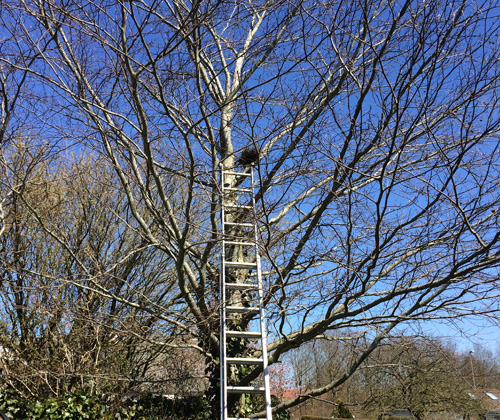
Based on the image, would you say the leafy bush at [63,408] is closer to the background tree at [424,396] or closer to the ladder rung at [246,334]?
the ladder rung at [246,334]

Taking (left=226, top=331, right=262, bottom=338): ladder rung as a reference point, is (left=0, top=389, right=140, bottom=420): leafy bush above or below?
below

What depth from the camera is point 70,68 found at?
450 cm

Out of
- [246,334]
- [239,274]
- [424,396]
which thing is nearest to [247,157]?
[239,274]

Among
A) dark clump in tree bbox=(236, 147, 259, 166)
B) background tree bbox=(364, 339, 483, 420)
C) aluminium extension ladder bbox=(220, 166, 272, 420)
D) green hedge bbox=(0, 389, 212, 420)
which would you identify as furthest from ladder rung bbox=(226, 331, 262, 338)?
background tree bbox=(364, 339, 483, 420)

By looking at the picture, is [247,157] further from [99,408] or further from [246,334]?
[99,408]

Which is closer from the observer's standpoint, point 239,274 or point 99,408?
point 239,274

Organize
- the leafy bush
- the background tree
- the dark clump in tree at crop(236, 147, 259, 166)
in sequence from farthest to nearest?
1. the background tree
2. the leafy bush
3. the dark clump in tree at crop(236, 147, 259, 166)

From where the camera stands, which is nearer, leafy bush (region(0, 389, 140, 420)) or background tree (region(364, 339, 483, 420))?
leafy bush (region(0, 389, 140, 420))

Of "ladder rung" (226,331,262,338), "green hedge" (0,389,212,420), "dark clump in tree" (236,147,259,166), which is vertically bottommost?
"green hedge" (0,389,212,420)

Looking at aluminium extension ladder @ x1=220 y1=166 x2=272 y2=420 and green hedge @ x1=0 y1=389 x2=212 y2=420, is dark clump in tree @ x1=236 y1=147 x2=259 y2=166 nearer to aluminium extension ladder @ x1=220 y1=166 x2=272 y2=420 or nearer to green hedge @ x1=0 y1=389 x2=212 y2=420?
aluminium extension ladder @ x1=220 y1=166 x2=272 y2=420

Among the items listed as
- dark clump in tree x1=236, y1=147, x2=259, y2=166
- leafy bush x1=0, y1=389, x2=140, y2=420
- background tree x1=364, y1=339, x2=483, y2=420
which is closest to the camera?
dark clump in tree x1=236, y1=147, x2=259, y2=166

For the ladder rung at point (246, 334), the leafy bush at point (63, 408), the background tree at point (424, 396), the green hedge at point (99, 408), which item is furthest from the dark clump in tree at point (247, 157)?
the background tree at point (424, 396)

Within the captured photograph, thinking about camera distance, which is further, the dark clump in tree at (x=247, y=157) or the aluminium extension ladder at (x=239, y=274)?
the dark clump in tree at (x=247, y=157)

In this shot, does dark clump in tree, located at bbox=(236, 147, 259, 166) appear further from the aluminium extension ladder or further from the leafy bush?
the leafy bush
